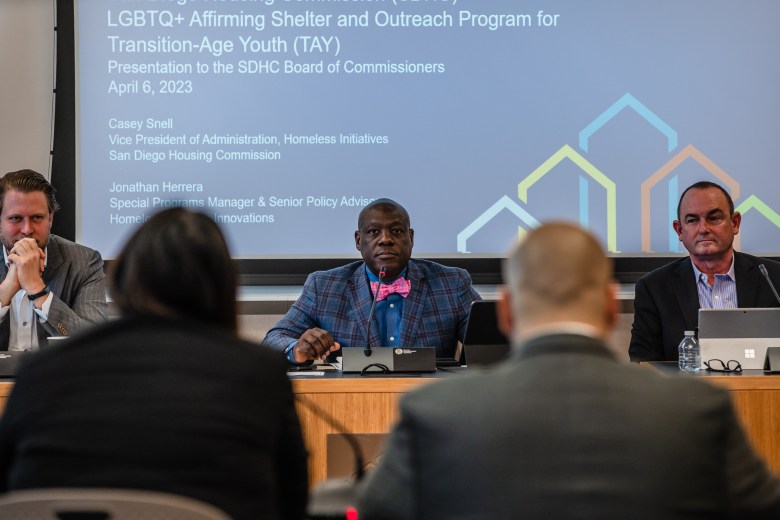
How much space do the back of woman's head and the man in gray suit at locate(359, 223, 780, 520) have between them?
40cm

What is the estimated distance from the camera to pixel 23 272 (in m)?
3.46

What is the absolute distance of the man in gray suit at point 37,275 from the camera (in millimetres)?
3455

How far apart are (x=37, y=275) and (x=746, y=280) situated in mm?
2653

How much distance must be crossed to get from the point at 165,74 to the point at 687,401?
12.4 ft

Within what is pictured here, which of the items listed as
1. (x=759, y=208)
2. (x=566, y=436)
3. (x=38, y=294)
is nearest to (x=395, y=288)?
(x=38, y=294)

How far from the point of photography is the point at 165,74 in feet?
15.0

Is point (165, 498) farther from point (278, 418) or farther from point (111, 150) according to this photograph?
point (111, 150)

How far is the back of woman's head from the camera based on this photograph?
4.98 ft

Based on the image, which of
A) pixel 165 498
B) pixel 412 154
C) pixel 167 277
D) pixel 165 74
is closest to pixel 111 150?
pixel 165 74

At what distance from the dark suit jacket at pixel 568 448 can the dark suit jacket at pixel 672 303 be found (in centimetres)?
240

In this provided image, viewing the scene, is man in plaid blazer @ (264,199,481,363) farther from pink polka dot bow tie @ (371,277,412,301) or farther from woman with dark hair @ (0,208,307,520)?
woman with dark hair @ (0,208,307,520)

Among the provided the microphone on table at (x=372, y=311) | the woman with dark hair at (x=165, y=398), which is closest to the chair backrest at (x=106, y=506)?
the woman with dark hair at (x=165, y=398)

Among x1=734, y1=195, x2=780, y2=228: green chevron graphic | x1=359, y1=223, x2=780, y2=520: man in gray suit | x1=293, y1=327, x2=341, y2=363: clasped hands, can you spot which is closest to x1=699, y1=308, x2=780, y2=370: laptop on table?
x1=293, y1=327, x2=341, y2=363: clasped hands

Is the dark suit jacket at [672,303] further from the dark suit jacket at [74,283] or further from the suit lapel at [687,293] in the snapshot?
the dark suit jacket at [74,283]
